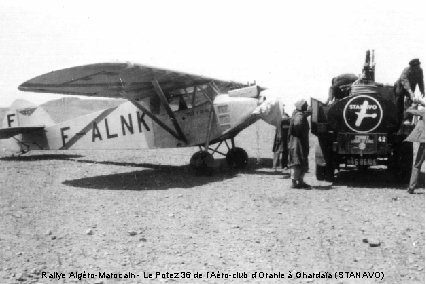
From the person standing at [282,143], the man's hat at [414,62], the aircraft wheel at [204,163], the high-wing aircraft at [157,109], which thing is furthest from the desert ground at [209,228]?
the man's hat at [414,62]

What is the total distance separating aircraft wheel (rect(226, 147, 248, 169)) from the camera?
38.7ft

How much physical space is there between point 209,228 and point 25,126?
11027 millimetres

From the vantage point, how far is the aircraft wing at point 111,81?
8.64 m

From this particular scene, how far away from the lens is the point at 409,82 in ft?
27.4

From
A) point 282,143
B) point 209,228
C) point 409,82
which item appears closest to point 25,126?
point 282,143

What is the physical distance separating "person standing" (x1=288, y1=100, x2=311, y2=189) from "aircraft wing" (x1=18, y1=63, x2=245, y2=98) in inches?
119

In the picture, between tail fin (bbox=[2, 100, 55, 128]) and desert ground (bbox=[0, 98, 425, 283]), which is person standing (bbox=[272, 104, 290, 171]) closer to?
desert ground (bbox=[0, 98, 425, 283])

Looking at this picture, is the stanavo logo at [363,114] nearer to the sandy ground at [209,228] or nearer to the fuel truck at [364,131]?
the fuel truck at [364,131]

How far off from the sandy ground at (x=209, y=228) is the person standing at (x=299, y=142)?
45cm

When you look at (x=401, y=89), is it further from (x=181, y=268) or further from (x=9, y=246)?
(x=9, y=246)

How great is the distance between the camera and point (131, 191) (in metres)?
8.53

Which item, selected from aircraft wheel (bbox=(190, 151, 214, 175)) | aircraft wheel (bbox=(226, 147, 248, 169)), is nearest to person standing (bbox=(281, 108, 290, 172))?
aircraft wheel (bbox=(226, 147, 248, 169))

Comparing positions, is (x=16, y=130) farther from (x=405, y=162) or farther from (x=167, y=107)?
(x=405, y=162)

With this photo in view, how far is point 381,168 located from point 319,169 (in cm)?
302
